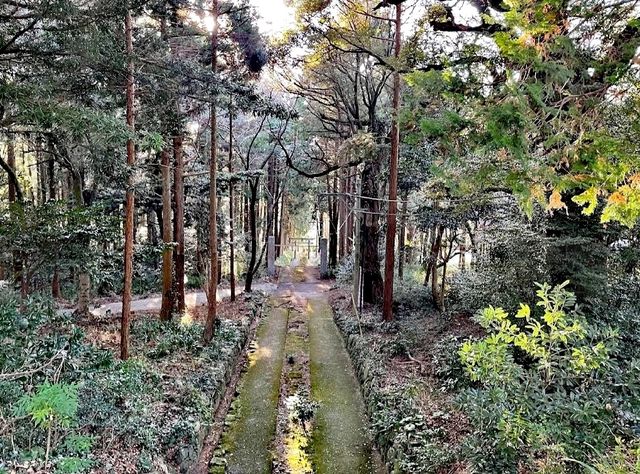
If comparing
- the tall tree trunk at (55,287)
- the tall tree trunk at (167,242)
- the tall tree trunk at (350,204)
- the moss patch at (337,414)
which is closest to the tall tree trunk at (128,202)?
the tall tree trunk at (167,242)

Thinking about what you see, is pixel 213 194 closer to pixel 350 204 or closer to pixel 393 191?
pixel 393 191

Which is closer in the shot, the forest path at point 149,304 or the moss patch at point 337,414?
the moss patch at point 337,414

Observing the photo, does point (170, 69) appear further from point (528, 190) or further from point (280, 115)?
point (528, 190)

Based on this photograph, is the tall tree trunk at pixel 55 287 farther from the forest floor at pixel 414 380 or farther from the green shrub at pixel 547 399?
the green shrub at pixel 547 399

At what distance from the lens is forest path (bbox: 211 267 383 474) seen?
18.8ft

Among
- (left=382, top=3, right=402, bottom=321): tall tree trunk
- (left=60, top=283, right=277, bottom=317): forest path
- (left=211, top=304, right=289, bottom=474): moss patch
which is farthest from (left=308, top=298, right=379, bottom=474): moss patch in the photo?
(left=60, top=283, right=277, bottom=317): forest path

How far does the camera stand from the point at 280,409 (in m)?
7.30

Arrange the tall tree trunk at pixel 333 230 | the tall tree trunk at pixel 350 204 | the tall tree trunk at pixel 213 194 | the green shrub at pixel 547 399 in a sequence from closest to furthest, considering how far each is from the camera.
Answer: the green shrub at pixel 547 399
the tall tree trunk at pixel 213 194
the tall tree trunk at pixel 350 204
the tall tree trunk at pixel 333 230

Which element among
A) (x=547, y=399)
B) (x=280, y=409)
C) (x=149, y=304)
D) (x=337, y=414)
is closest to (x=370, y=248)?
(x=337, y=414)

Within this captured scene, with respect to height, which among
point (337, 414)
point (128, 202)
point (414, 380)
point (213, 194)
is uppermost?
point (213, 194)

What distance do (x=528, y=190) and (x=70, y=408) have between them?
3.53m

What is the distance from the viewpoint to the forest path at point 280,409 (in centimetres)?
574

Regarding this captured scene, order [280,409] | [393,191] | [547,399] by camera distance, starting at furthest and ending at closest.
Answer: [393,191] → [280,409] → [547,399]

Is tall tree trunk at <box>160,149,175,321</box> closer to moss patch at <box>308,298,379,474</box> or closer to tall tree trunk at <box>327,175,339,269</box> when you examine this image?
moss patch at <box>308,298,379,474</box>
